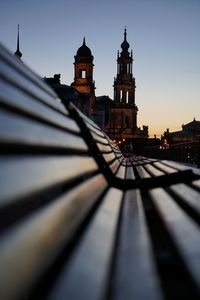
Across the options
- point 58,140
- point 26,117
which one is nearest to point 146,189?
point 58,140

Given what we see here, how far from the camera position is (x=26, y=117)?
1133 mm

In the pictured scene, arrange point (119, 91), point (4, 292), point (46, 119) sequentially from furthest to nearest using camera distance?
1. point (119, 91)
2. point (46, 119)
3. point (4, 292)

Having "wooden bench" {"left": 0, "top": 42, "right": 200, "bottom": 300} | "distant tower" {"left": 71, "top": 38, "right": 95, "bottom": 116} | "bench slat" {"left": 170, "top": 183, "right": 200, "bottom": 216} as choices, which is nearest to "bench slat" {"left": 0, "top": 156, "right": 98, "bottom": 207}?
"wooden bench" {"left": 0, "top": 42, "right": 200, "bottom": 300}

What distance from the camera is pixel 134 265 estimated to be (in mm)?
895

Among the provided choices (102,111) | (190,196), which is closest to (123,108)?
(102,111)

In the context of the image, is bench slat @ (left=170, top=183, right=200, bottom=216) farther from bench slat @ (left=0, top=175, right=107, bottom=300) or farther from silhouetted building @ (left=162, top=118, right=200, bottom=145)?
silhouetted building @ (left=162, top=118, right=200, bottom=145)

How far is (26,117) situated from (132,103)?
64.7m

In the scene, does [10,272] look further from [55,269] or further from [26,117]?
[26,117]

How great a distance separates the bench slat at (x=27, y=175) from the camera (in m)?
0.69

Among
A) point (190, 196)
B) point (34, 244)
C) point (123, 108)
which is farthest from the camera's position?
point (123, 108)

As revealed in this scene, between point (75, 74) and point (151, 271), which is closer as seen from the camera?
point (151, 271)

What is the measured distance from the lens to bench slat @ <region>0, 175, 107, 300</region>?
0.54 metres

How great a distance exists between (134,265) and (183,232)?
0.25 meters

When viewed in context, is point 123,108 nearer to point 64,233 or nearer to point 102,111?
point 102,111
